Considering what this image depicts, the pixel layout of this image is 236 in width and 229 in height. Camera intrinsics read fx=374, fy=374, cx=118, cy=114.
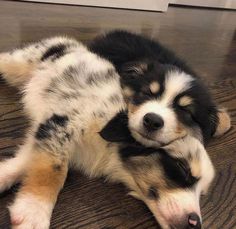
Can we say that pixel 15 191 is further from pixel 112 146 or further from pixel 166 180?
pixel 166 180

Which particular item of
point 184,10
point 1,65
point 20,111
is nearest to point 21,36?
point 1,65

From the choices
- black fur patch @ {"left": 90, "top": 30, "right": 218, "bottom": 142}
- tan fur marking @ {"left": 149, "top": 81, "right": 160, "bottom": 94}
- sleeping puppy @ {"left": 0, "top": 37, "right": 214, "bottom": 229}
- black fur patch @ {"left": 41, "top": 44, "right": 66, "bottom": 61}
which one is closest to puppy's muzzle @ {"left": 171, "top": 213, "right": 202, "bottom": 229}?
sleeping puppy @ {"left": 0, "top": 37, "right": 214, "bottom": 229}

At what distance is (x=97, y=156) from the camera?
140 cm

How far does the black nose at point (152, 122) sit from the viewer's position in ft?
Result: 4.65

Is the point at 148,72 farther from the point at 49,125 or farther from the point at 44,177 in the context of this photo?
the point at 44,177

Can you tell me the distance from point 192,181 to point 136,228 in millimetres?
247

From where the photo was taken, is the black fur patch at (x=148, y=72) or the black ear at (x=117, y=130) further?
→ the black fur patch at (x=148, y=72)

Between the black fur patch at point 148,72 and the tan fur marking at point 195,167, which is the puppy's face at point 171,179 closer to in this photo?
the tan fur marking at point 195,167

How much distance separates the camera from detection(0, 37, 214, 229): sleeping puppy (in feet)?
3.91

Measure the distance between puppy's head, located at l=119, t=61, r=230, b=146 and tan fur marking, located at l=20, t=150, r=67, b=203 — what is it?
0.32 meters

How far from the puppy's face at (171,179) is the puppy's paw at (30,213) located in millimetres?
334

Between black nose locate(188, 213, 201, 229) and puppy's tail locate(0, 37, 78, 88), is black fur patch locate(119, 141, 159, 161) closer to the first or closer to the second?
black nose locate(188, 213, 201, 229)

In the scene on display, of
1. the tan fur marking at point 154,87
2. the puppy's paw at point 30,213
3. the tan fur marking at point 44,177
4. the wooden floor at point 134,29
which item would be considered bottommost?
the wooden floor at point 134,29

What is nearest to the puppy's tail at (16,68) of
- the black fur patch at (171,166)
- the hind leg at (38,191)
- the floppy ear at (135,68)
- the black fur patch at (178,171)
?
the floppy ear at (135,68)
